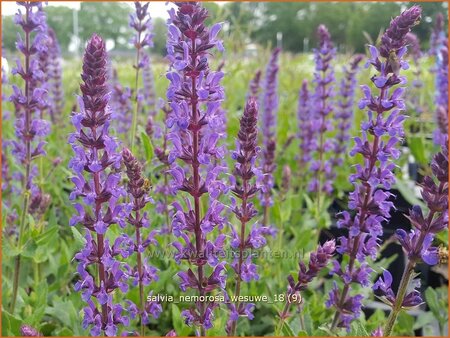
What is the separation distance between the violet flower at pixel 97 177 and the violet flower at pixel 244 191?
515mm

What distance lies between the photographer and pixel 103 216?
1.96 meters

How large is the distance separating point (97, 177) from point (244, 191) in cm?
70

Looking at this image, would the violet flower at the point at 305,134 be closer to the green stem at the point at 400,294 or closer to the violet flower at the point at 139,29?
the violet flower at the point at 139,29

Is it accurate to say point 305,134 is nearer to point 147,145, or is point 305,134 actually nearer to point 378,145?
point 147,145

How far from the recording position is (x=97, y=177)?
6.07ft

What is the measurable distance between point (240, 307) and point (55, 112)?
3412mm

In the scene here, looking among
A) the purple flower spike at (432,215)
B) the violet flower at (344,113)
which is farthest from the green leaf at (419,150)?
the purple flower spike at (432,215)

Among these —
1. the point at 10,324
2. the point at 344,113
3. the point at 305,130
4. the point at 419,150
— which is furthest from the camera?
the point at 419,150

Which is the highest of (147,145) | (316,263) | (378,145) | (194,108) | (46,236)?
(194,108)

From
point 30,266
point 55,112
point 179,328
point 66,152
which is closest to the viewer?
point 179,328

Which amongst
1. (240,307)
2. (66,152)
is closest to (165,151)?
Answer: (240,307)

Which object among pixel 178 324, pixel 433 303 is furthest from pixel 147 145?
pixel 433 303

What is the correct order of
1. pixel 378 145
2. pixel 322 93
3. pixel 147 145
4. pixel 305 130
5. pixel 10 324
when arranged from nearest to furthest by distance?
pixel 378 145, pixel 10 324, pixel 147 145, pixel 322 93, pixel 305 130

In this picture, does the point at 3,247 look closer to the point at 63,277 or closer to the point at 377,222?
the point at 63,277
